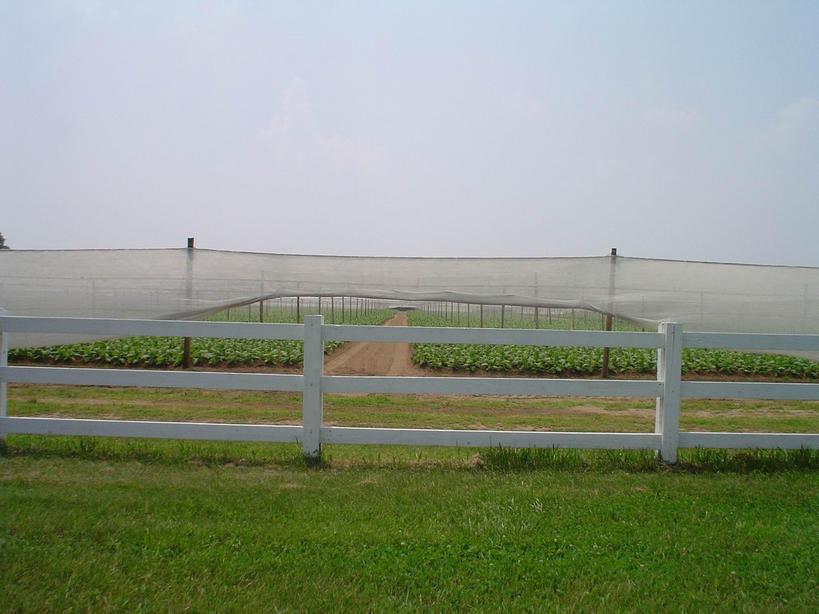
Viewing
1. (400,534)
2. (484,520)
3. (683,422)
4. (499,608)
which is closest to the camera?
(499,608)

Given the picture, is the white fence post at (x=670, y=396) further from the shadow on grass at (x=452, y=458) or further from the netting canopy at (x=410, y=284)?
the netting canopy at (x=410, y=284)

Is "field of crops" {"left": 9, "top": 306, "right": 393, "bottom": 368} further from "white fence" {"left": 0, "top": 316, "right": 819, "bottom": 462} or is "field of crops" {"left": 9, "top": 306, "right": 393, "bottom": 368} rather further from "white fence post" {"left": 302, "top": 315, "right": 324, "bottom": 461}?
"white fence post" {"left": 302, "top": 315, "right": 324, "bottom": 461}

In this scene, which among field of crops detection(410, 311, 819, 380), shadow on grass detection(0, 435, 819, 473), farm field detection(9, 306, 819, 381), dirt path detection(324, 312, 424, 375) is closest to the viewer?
shadow on grass detection(0, 435, 819, 473)

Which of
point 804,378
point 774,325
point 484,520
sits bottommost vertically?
point 804,378

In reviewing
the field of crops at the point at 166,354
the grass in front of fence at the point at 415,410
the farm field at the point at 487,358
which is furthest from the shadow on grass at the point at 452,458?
the farm field at the point at 487,358

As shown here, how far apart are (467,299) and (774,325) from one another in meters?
4.79

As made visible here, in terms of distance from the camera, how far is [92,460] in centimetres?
493

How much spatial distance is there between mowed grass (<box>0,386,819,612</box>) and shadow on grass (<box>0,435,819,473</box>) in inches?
0.8

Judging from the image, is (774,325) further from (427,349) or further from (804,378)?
(427,349)

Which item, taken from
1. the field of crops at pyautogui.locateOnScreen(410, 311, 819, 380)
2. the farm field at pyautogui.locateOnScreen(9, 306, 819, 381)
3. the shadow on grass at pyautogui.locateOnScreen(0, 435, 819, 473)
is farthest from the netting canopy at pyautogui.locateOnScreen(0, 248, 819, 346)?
the field of crops at pyautogui.locateOnScreen(410, 311, 819, 380)

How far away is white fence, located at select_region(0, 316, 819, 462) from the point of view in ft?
16.4

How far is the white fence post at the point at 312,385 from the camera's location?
497cm

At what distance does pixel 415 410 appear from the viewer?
880cm

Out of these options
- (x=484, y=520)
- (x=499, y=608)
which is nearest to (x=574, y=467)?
(x=484, y=520)
